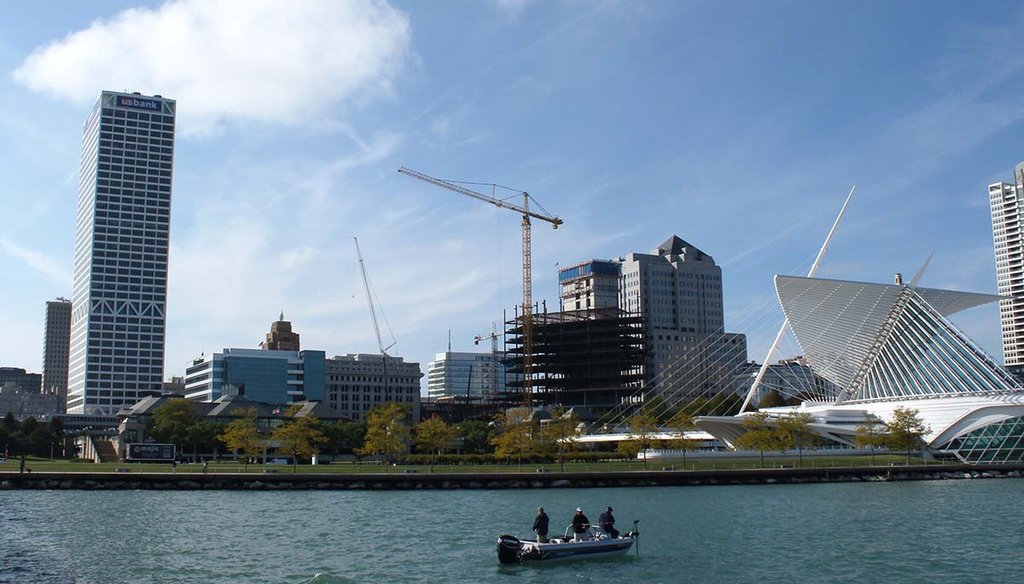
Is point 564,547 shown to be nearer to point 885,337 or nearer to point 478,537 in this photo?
point 478,537

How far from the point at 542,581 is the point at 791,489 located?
2089 inches

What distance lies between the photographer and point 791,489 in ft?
291

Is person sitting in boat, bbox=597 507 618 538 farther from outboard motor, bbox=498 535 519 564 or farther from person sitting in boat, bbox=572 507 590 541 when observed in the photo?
outboard motor, bbox=498 535 519 564

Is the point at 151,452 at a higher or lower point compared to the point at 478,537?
higher

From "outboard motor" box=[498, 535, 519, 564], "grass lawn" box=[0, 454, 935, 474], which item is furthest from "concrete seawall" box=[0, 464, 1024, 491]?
"outboard motor" box=[498, 535, 519, 564]

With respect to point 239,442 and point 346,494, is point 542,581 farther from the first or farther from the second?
point 239,442

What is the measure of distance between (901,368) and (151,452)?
98.6 m

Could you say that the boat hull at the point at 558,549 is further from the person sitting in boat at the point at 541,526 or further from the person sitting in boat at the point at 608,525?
the person sitting in boat at the point at 608,525

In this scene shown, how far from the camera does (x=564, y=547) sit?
46156 millimetres

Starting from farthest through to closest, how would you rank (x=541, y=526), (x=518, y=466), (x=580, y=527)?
(x=518, y=466), (x=580, y=527), (x=541, y=526)

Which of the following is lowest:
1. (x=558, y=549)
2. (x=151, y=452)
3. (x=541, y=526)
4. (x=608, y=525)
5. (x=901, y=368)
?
(x=558, y=549)

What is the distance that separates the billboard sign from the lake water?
145 feet

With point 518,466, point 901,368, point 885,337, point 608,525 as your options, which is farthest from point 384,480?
point 885,337

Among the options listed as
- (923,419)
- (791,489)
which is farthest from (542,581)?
(923,419)
